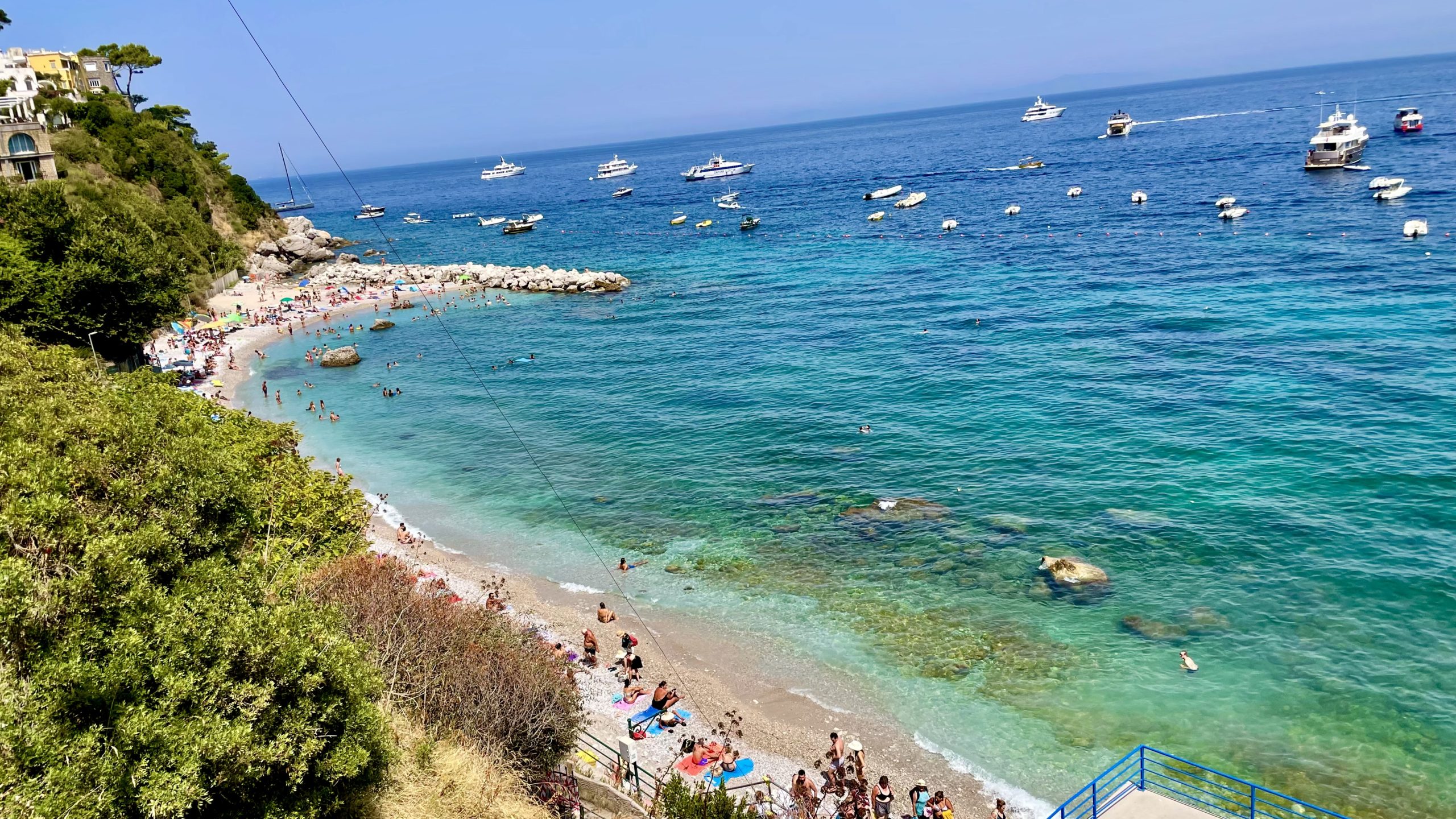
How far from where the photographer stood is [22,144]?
58.2 m

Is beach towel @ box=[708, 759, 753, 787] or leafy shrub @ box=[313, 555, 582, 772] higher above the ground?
leafy shrub @ box=[313, 555, 582, 772]

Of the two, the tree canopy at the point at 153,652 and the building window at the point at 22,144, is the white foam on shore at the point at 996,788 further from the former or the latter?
the building window at the point at 22,144

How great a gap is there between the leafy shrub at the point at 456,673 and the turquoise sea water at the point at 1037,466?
339 inches

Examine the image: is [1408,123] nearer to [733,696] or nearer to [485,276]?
[485,276]

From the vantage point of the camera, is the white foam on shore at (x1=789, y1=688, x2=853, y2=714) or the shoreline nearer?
the shoreline

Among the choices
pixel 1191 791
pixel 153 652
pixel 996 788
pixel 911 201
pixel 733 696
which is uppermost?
pixel 911 201

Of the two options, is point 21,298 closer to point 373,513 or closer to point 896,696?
point 373,513

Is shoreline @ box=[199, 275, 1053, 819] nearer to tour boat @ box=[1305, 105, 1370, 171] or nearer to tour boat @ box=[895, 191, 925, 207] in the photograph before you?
tour boat @ box=[895, 191, 925, 207]

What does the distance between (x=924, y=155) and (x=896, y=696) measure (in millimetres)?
180334

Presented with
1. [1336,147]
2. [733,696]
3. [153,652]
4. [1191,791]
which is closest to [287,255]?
[733,696]

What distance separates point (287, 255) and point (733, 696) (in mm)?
97750

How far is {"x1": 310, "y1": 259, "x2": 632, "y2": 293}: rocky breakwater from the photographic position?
265ft

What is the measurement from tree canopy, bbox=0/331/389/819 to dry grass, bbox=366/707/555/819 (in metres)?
0.84

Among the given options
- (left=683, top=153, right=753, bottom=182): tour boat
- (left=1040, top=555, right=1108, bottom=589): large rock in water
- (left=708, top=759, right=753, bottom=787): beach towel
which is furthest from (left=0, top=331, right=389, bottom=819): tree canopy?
(left=683, top=153, right=753, bottom=182): tour boat
